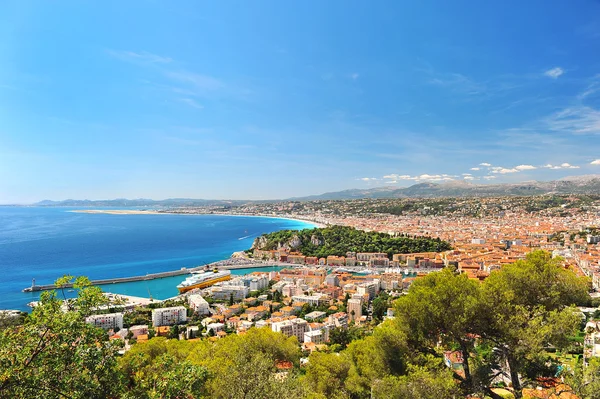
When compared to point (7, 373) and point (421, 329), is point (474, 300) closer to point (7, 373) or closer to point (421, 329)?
point (421, 329)

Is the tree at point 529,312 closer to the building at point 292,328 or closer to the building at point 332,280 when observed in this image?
the building at point 292,328

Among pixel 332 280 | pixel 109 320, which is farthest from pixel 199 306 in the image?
pixel 332 280

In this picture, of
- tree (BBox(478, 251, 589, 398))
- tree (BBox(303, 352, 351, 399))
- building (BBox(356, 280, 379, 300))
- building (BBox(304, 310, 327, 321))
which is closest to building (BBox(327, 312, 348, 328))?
building (BBox(304, 310, 327, 321))

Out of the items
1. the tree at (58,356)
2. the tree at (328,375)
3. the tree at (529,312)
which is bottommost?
the tree at (328,375)

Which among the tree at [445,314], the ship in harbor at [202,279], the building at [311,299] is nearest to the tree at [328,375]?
the tree at [445,314]

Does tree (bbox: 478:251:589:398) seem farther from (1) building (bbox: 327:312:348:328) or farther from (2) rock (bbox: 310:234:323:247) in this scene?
(2) rock (bbox: 310:234:323:247)
